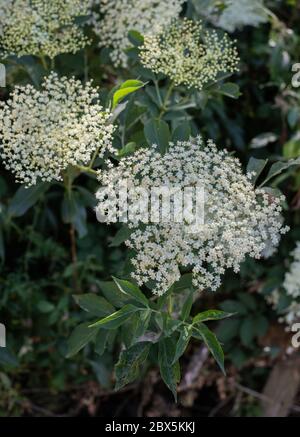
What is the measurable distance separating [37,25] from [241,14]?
29.8 inches

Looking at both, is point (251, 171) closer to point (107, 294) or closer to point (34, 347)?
point (107, 294)

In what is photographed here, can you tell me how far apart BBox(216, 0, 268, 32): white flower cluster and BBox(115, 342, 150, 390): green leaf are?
3.60 feet

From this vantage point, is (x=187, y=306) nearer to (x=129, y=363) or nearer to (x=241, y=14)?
(x=129, y=363)

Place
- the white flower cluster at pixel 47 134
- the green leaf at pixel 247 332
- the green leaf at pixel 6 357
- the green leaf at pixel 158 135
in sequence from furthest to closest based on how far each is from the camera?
the green leaf at pixel 247 332, the green leaf at pixel 6 357, the green leaf at pixel 158 135, the white flower cluster at pixel 47 134

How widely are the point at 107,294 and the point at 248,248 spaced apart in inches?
14.9

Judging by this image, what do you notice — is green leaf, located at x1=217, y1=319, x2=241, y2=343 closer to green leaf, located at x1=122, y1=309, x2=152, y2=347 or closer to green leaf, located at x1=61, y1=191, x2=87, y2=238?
green leaf, located at x1=61, y1=191, x2=87, y2=238

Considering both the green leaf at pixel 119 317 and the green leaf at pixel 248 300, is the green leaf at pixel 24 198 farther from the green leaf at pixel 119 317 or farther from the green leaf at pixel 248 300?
the green leaf at pixel 248 300

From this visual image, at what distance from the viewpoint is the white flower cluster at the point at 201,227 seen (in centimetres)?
123

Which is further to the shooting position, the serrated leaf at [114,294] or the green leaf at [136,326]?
the serrated leaf at [114,294]

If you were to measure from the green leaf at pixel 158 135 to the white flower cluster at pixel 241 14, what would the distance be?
73 cm

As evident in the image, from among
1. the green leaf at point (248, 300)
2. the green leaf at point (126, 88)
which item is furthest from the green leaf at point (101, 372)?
the green leaf at point (126, 88)

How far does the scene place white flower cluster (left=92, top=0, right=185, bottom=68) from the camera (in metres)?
1.65

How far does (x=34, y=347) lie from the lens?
2199mm

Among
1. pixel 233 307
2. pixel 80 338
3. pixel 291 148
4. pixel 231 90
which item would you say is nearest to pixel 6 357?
pixel 80 338
